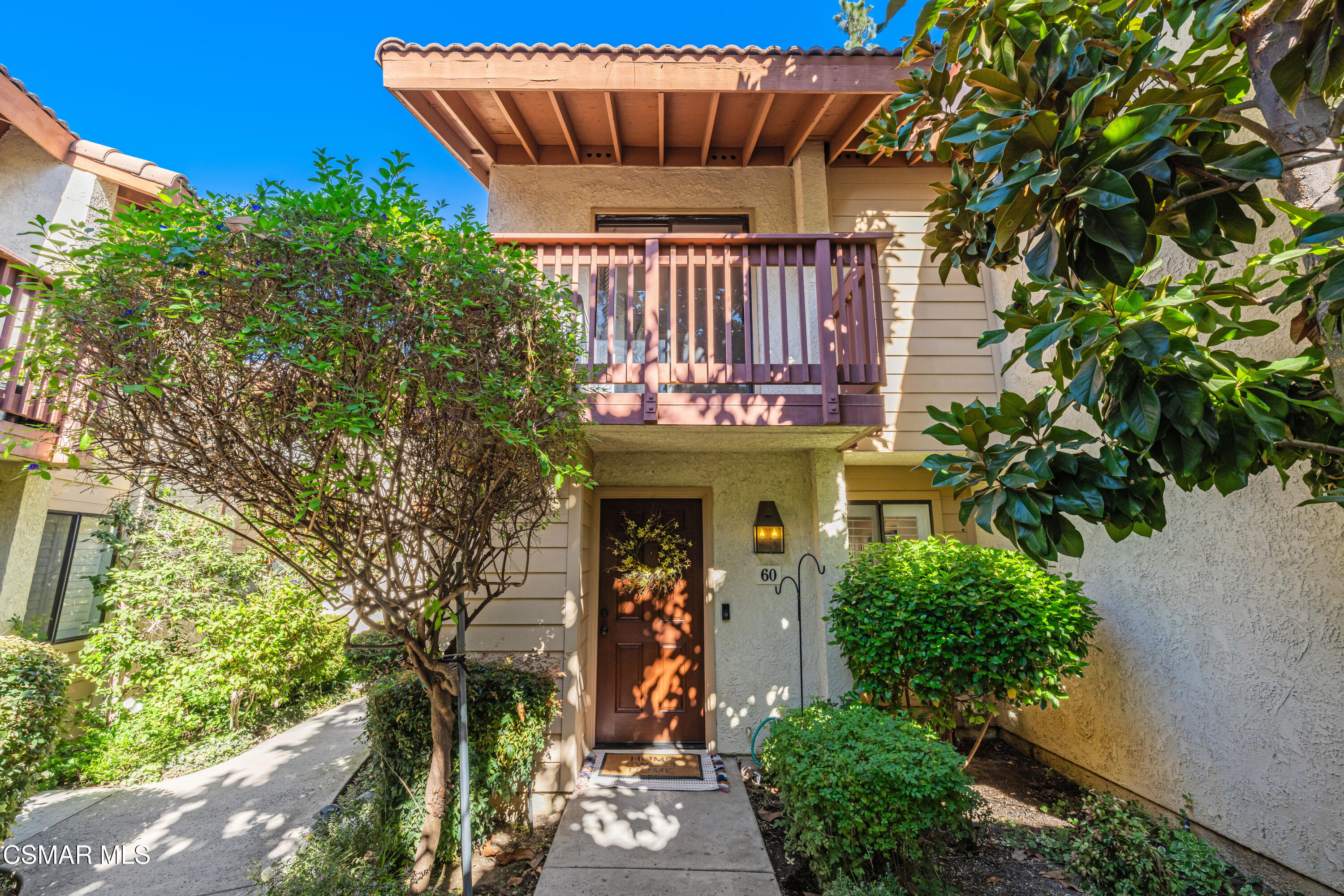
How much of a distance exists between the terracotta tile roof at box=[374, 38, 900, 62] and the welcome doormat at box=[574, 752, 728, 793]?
20.3 feet

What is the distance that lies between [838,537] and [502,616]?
2897mm

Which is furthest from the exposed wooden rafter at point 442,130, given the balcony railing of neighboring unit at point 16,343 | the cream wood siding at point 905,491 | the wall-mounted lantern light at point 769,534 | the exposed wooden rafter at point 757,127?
the cream wood siding at point 905,491

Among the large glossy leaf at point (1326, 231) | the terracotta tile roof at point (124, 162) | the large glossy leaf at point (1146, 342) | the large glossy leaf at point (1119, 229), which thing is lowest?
the large glossy leaf at point (1146, 342)

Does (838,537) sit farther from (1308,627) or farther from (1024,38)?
(1024,38)

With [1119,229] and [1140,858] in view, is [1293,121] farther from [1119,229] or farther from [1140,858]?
[1140,858]

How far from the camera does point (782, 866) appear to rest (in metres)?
3.38

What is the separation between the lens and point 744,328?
4449mm

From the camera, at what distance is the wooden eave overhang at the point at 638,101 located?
4973mm

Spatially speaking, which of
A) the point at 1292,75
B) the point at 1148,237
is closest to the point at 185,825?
the point at 1148,237

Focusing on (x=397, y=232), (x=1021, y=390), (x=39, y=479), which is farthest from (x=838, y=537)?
(x=39, y=479)

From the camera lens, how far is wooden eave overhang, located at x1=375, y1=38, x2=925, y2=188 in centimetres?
497

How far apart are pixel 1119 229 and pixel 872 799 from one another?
2.78 metres

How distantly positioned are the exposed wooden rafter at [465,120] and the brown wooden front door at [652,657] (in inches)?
168

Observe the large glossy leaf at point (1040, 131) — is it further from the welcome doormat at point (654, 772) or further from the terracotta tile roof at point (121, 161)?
the terracotta tile roof at point (121, 161)
